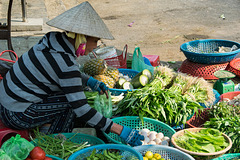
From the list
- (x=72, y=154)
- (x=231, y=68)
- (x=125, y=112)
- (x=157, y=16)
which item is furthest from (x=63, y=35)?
(x=157, y=16)

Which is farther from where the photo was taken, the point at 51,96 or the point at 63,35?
the point at 51,96

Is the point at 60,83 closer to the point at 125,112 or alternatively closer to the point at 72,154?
the point at 72,154

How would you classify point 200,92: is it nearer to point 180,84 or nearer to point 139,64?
point 180,84

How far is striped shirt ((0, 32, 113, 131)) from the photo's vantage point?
2.52 m

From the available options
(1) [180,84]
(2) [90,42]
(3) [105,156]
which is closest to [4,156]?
(3) [105,156]

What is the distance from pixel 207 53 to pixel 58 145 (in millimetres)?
3023

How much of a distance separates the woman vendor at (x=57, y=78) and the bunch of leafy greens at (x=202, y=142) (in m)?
0.41

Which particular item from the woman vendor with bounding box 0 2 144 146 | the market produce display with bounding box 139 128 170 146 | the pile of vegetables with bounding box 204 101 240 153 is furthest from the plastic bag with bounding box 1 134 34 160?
the pile of vegetables with bounding box 204 101 240 153

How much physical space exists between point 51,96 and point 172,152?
1.27 metres

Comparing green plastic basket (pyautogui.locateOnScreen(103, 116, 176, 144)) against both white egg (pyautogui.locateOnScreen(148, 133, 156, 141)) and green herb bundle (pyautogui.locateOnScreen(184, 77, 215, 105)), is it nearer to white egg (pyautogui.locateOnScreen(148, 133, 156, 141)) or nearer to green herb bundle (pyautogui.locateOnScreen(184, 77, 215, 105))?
white egg (pyautogui.locateOnScreen(148, 133, 156, 141))

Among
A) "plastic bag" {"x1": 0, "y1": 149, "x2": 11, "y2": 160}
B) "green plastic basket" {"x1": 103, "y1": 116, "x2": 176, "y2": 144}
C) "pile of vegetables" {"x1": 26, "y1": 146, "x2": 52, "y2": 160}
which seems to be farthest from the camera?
"green plastic basket" {"x1": 103, "y1": 116, "x2": 176, "y2": 144}

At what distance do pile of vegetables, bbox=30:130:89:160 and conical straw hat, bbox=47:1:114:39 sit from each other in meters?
1.00

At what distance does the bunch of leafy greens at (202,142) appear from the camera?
2.62m

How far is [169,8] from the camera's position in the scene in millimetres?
9914
